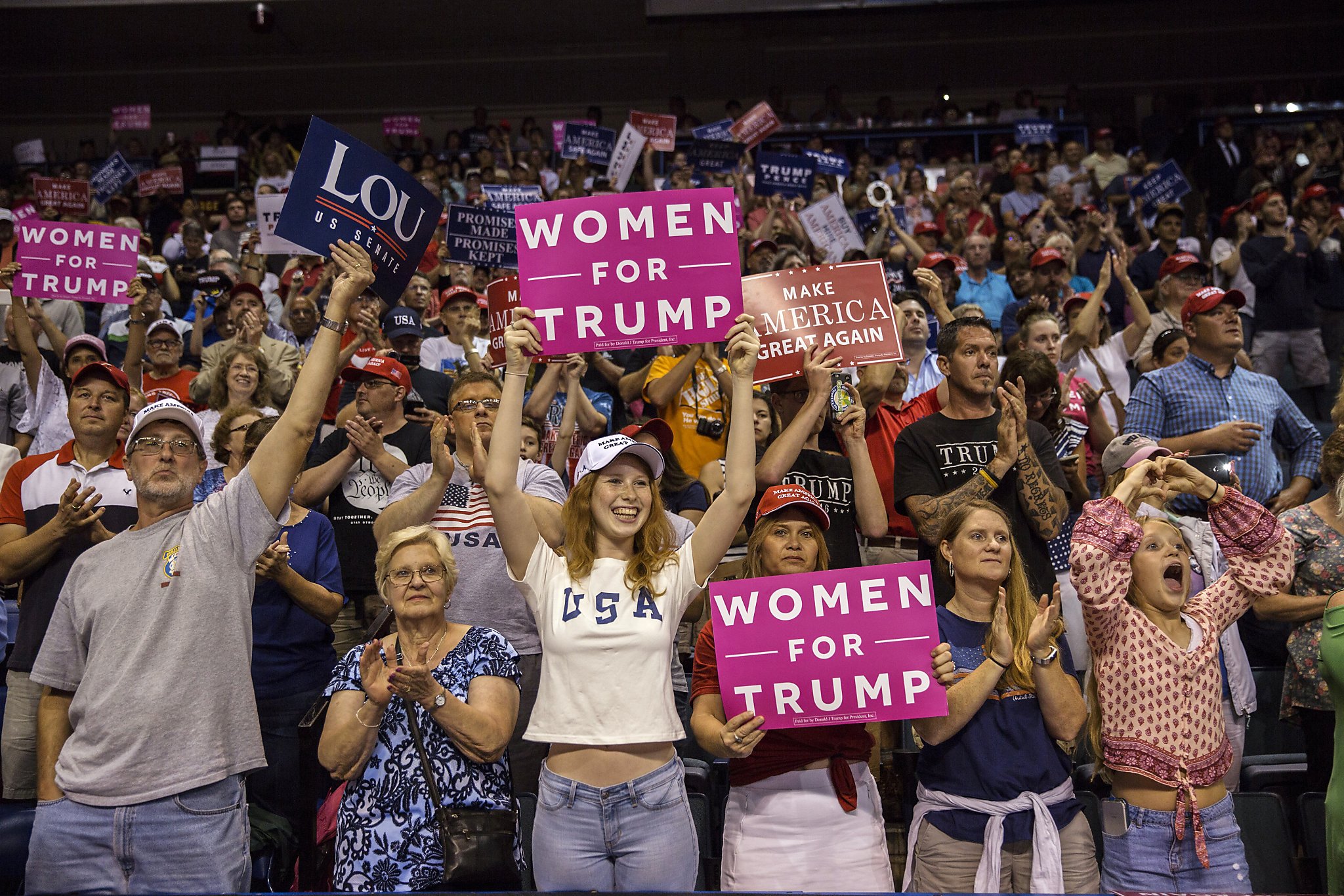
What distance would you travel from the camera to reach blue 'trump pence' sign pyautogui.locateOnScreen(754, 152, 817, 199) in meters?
10.6

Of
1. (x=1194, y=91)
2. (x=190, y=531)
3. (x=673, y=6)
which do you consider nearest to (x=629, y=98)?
(x=673, y=6)

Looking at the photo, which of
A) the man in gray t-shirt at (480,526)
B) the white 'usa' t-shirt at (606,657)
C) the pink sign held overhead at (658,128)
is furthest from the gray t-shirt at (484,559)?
the pink sign held overhead at (658,128)

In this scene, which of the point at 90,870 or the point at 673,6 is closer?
the point at 90,870

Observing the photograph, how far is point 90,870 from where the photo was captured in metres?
3.18

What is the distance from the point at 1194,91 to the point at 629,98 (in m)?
8.97

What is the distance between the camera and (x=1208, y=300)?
18.9 ft

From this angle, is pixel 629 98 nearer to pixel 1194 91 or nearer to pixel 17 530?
pixel 1194 91

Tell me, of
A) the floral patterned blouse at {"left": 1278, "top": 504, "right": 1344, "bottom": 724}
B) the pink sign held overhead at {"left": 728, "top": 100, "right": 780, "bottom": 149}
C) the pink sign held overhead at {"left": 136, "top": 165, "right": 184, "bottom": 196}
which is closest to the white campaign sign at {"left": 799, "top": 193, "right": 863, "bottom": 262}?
the pink sign held overhead at {"left": 728, "top": 100, "right": 780, "bottom": 149}

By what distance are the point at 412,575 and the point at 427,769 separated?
21.6 inches

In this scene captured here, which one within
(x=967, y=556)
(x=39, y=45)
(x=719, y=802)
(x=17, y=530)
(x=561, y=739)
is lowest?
(x=719, y=802)

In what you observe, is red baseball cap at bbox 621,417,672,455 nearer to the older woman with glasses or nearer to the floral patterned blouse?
the older woman with glasses

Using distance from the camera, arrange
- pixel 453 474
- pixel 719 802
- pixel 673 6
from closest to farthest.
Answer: pixel 719 802
pixel 453 474
pixel 673 6

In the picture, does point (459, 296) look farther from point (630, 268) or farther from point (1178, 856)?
point (1178, 856)

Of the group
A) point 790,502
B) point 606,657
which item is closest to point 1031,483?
point 790,502
